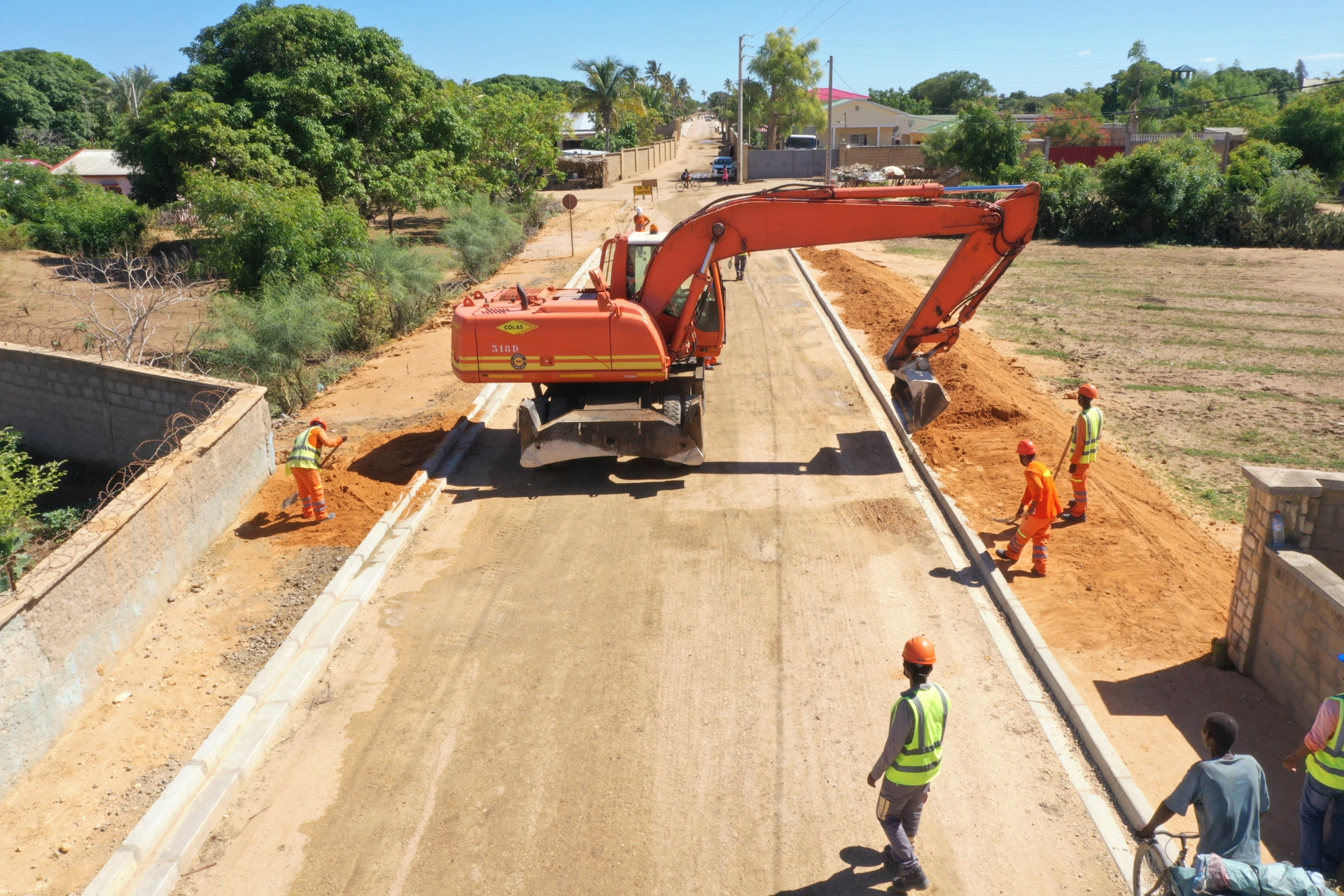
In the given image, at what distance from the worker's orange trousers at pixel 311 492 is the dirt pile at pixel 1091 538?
25.3ft

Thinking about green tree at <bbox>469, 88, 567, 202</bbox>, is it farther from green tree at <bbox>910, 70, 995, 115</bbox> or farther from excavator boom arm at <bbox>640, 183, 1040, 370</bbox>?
green tree at <bbox>910, 70, 995, 115</bbox>

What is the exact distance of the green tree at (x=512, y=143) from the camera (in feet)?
118

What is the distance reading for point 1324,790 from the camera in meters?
5.41

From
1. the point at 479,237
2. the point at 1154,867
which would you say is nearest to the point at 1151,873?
the point at 1154,867

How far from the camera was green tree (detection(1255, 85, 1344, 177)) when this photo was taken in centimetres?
3703

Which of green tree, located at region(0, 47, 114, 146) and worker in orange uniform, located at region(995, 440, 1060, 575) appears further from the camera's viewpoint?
green tree, located at region(0, 47, 114, 146)

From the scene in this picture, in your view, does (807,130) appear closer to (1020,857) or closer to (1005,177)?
(1005,177)

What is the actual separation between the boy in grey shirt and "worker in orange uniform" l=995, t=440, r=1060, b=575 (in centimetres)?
420

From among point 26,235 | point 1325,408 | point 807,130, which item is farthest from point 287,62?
point 807,130

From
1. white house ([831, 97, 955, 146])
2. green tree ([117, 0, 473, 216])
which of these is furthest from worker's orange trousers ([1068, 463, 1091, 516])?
white house ([831, 97, 955, 146])

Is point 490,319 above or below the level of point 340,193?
below

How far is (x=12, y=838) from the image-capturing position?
618 cm

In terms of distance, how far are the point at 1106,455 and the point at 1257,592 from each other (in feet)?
17.2

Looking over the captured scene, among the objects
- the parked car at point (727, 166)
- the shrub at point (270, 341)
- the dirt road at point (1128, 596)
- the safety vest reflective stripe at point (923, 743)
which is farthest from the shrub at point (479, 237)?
the parked car at point (727, 166)
